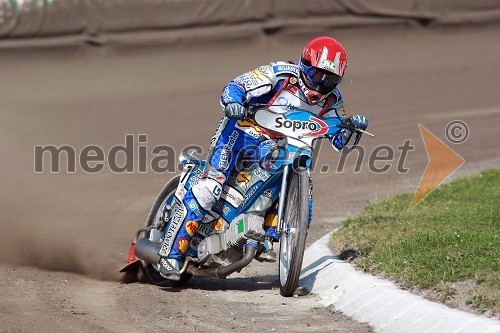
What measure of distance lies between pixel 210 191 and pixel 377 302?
186cm

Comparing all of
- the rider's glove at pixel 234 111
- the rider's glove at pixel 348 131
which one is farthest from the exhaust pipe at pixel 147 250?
the rider's glove at pixel 348 131

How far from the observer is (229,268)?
8195 millimetres

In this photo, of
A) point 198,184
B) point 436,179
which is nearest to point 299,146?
point 198,184

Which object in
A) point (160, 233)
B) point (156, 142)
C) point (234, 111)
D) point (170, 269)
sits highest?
point (234, 111)

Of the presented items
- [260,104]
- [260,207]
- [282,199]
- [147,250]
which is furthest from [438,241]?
[147,250]

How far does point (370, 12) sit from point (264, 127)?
56.3 feet

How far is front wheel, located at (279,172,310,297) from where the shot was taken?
7.67 m

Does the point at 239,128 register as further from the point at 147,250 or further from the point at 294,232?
the point at 147,250

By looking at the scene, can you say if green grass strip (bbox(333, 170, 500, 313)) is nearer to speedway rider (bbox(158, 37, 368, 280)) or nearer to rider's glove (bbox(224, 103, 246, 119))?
speedway rider (bbox(158, 37, 368, 280))

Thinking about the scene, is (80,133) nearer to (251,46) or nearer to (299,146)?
(251,46)

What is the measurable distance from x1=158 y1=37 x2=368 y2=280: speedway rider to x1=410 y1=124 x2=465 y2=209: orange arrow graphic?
272cm

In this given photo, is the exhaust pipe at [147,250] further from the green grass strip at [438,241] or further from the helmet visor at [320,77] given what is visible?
the helmet visor at [320,77]

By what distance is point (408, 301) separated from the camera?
6.88 metres

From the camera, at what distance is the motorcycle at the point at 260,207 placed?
7863mm
